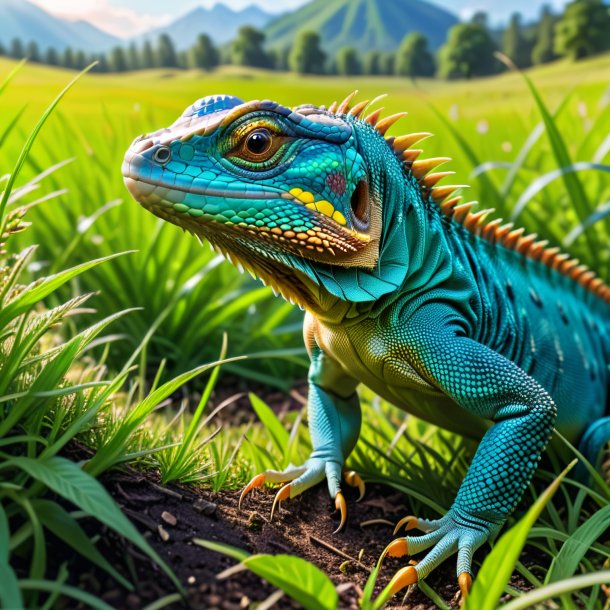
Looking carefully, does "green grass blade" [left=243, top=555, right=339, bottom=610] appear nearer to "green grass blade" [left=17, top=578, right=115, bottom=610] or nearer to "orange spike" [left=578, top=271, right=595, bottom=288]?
"green grass blade" [left=17, top=578, right=115, bottom=610]

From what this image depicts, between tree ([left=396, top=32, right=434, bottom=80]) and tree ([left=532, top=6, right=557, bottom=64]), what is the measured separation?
1452 millimetres

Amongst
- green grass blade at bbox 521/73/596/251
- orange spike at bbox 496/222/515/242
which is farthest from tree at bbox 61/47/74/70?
orange spike at bbox 496/222/515/242

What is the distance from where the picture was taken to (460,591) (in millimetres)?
2598

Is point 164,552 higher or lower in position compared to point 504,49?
lower

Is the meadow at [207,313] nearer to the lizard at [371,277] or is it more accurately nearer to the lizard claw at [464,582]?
the lizard claw at [464,582]

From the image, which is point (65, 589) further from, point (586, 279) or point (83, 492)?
point (586, 279)

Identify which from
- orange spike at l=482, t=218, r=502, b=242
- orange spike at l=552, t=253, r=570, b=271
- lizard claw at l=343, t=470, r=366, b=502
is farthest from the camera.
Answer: orange spike at l=552, t=253, r=570, b=271

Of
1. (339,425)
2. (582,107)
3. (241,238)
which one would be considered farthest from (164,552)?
(582,107)

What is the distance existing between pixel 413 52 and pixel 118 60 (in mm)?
3892

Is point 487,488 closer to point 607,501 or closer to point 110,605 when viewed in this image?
point 607,501

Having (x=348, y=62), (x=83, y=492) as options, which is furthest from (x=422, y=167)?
(x=348, y=62)

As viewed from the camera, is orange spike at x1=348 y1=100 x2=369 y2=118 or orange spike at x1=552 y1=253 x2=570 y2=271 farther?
orange spike at x1=552 y1=253 x2=570 y2=271

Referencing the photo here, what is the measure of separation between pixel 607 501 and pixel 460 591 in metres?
0.80

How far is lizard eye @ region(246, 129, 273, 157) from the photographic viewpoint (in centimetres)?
255
